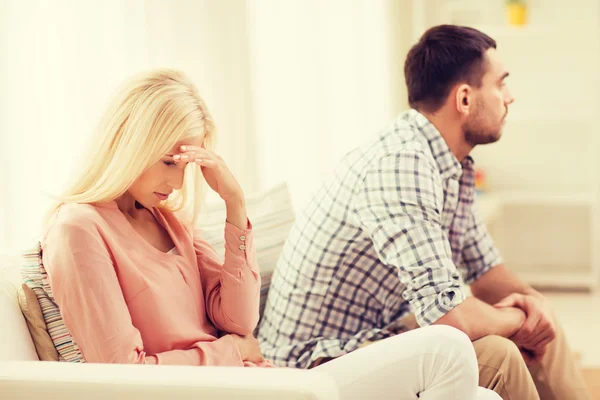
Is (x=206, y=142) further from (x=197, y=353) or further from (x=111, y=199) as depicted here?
(x=197, y=353)

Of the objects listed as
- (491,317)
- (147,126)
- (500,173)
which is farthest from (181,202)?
(500,173)

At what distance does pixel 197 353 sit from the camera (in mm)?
1633

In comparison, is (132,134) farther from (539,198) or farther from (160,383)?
(539,198)

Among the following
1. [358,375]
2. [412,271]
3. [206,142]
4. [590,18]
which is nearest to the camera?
[358,375]

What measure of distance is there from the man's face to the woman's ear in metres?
0.02

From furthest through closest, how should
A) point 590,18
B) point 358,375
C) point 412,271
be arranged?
point 590,18, point 412,271, point 358,375

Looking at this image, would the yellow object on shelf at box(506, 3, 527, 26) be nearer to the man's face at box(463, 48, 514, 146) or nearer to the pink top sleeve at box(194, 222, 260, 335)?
the man's face at box(463, 48, 514, 146)

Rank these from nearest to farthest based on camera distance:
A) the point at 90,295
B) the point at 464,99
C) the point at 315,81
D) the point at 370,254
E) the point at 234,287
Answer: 1. the point at 90,295
2. the point at 234,287
3. the point at 370,254
4. the point at 464,99
5. the point at 315,81

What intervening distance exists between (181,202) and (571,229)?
360cm

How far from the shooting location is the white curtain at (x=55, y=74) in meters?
2.18

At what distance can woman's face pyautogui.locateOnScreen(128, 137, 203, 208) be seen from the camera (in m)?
1.62

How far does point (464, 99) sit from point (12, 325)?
1.26 meters

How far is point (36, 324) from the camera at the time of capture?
5.13 ft

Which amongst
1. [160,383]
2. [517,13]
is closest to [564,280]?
[517,13]
